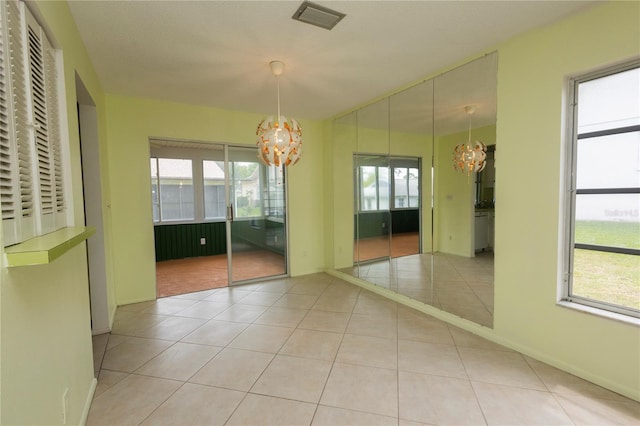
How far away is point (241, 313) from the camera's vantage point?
11.2ft

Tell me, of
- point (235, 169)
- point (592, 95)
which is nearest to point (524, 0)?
point (592, 95)

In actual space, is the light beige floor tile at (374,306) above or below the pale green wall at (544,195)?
below

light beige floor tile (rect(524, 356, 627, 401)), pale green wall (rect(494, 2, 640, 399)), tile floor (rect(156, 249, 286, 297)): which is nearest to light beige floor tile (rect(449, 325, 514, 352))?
pale green wall (rect(494, 2, 640, 399))

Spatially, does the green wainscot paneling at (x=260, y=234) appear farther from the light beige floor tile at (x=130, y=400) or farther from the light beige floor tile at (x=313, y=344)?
the light beige floor tile at (x=130, y=400)

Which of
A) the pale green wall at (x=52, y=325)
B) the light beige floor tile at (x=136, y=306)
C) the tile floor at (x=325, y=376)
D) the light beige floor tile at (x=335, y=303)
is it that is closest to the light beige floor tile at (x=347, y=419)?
the tile floor at (x=325, y=376)

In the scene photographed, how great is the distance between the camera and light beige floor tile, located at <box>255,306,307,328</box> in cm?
313

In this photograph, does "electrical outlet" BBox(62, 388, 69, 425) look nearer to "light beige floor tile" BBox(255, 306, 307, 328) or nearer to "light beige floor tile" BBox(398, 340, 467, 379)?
"light beige floor tile" BBox(255, 306, 307, 328)

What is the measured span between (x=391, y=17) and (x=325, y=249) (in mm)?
3753

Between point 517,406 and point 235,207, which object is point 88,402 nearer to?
point 517,406

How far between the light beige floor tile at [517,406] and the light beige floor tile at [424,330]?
664 mm

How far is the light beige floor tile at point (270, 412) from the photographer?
1.75 meters

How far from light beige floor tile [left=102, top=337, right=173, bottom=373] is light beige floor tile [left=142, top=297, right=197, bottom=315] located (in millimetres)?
673

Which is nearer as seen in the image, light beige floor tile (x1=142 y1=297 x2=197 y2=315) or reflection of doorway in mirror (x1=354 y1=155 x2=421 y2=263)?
light beige floor tile (x1=142 y1=297 x2=197 y2=315)

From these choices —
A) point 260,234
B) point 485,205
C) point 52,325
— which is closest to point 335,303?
point 260,234
